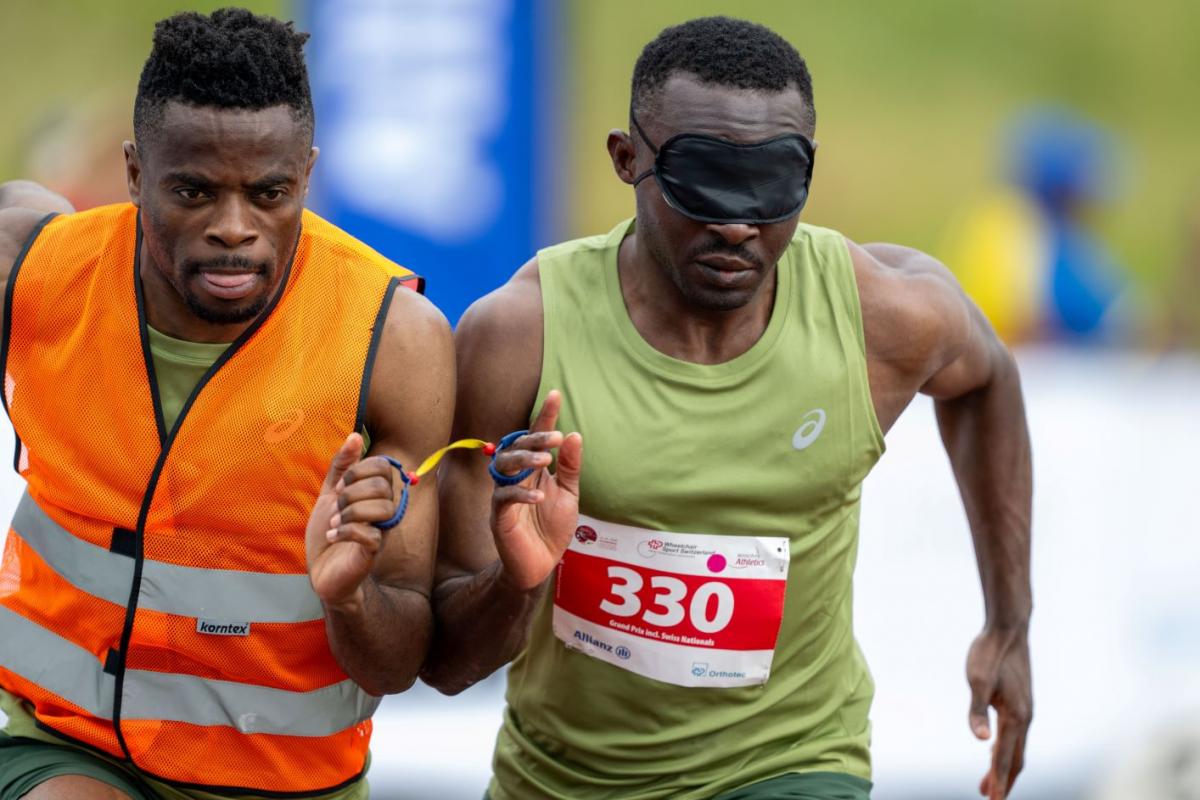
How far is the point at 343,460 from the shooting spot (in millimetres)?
3557

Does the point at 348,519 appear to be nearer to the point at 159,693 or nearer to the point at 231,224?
the point at 231,224

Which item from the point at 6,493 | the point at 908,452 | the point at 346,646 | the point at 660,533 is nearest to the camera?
the point at 346,646

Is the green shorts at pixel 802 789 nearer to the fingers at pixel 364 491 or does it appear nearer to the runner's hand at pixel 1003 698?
the runner's hand at pixel 1003 698

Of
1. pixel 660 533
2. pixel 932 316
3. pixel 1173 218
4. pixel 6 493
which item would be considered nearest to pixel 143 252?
pixel 660 533

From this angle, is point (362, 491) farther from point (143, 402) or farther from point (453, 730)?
point (453, 730)

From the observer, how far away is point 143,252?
3996 millimetres

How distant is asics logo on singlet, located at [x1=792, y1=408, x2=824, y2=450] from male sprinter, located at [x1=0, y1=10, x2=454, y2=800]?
30.5 inches

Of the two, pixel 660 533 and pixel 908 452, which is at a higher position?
pixel 660 533

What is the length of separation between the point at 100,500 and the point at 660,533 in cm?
116

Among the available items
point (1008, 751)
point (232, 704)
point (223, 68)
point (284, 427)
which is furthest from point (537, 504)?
point (1008, 751)

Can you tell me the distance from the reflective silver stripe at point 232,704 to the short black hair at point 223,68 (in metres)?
1.11

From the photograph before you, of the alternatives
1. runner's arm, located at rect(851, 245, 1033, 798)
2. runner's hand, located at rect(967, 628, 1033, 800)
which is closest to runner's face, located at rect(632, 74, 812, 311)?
runner's arm, located at rect(851, 245, 1033, 798)

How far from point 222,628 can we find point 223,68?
1133 mm

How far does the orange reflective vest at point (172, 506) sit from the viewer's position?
3898 mm
